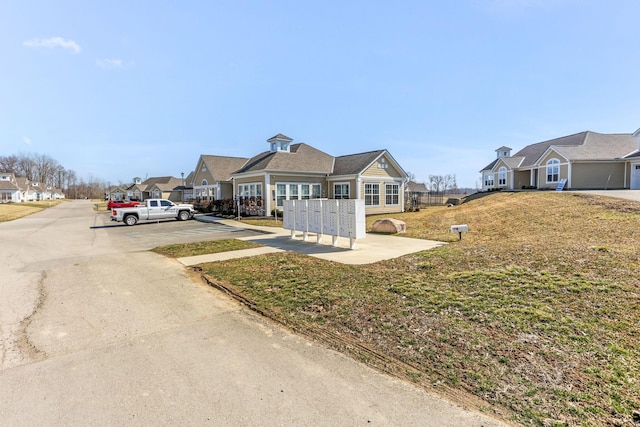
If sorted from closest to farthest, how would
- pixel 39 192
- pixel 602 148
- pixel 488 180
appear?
1. pixel 602 148
2. pixel 488 180
3. pixel 39 192

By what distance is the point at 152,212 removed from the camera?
23.1 m

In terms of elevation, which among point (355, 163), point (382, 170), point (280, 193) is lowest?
point (280, 193)

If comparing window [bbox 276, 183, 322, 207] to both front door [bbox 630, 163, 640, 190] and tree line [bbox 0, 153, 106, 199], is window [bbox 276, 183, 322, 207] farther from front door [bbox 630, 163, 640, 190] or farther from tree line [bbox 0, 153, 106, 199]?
tree line [bbox 0, 153, 106, 199]

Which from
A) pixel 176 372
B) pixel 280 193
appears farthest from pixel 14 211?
pixel 176 372

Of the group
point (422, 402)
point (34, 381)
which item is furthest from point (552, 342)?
point (34, 381)

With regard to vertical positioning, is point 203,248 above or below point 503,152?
below

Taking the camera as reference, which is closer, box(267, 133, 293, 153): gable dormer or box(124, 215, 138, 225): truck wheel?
box(124, 215, 138, 225): truck wheel

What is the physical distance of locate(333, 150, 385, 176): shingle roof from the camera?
81.0 feet

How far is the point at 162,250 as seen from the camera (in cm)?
1153

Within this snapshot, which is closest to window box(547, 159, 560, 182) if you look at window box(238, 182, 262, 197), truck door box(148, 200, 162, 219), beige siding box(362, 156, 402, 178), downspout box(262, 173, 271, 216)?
beige siding box(362, 156, 402, 178)

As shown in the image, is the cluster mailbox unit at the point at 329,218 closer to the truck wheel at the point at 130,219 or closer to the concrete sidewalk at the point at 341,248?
the concrete sidewalk at the point at 341,248

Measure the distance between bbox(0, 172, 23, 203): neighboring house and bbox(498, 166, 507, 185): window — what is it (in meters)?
89.7

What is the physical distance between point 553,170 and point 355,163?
19.1 metres

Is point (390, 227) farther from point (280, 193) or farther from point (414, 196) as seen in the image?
point (414, 196)
